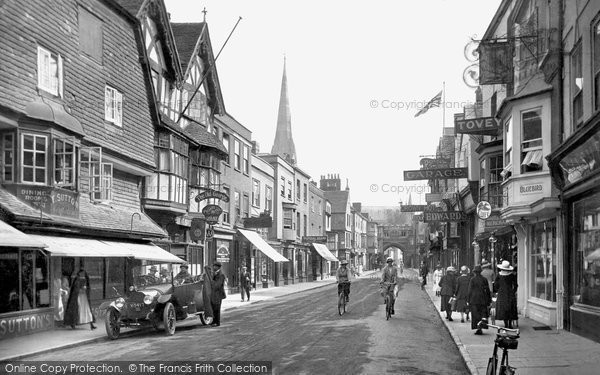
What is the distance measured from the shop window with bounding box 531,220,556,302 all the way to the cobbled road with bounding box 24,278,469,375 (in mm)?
3165

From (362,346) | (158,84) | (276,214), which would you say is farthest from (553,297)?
(276,214)

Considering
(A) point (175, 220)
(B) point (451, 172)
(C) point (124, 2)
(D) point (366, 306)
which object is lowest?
(D) point (366, 306)

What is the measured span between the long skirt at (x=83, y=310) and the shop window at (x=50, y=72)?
552cm

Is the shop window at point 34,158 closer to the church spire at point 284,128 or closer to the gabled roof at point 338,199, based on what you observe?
the gabled roof at point 338,199

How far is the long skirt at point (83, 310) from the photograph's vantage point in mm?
17266

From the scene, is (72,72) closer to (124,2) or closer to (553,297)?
(124,2)

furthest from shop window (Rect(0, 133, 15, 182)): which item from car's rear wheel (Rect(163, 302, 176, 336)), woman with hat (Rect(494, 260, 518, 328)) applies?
woman with hat (Rect(494, 260, 518, 328))

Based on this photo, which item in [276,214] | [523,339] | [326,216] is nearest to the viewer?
[523,339]

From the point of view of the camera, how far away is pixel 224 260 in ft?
118

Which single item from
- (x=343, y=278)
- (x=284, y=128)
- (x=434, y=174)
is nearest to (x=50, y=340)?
(x=343, y=278)

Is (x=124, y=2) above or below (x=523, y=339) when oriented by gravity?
above

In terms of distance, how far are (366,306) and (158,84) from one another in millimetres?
12116

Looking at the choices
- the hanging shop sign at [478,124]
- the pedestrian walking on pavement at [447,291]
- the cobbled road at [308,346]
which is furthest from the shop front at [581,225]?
the hanging shop sign at [478,124]

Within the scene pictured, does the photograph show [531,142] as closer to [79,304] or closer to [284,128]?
[79,304]
